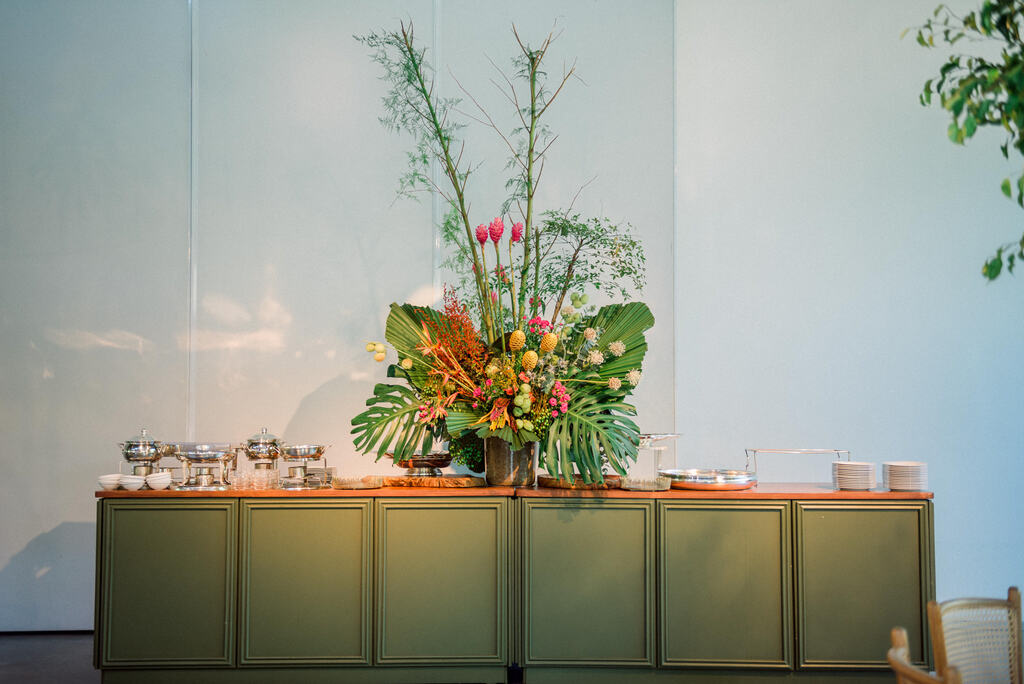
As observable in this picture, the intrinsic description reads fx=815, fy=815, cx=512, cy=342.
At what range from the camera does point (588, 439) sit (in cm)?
369

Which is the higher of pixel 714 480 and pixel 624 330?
pixel 624 330

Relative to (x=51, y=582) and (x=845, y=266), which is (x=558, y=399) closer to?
(x=845, y=266)

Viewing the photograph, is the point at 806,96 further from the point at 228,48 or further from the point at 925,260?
the point at 228,48

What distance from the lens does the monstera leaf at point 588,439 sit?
3605mm

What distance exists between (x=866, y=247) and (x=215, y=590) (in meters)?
4.28

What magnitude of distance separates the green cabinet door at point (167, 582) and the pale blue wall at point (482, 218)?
149cm

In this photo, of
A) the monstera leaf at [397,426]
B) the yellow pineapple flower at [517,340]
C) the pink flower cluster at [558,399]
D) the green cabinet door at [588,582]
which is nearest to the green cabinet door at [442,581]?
the green cabinet door at [588,582]

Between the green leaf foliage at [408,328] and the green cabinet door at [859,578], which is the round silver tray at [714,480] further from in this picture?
the green leaf foliage at [408,328]

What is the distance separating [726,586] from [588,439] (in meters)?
0.89

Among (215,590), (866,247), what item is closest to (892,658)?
(215,590)

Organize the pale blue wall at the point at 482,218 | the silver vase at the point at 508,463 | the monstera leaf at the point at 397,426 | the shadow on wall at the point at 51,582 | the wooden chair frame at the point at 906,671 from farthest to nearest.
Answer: the pale blue wall at the point at 482,218 → the shadow on wall at the point at 51,582 → the silver vase at the point at 508,463 → the monstera leaf at the point at 397,426 → the wooden chair frame at the point at 906,671

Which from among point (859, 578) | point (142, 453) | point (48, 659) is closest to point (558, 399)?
point (859, 578)

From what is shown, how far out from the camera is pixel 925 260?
17.0ft

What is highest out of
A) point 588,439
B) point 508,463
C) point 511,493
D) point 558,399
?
point 558,399
